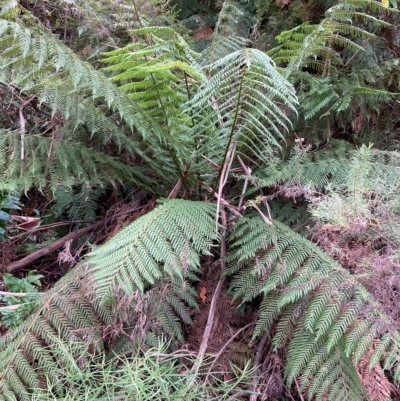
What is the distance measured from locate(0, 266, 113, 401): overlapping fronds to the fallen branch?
14.6 inches

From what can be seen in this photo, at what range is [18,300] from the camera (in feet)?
4.13

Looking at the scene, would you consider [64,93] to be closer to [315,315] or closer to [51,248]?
[51,248]

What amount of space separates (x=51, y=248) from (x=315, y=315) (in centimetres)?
94

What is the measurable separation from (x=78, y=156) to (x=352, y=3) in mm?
1031

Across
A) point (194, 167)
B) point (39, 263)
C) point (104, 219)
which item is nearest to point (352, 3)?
point (194, 167)

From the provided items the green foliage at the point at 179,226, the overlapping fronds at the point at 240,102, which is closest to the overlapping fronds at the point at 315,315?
the green foliage at the point at 179,226

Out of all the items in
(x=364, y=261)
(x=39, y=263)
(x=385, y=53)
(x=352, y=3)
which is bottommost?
(x=39, y=263)

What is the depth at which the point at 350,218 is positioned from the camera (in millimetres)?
1116

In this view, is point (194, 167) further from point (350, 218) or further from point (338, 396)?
point (338, 396)

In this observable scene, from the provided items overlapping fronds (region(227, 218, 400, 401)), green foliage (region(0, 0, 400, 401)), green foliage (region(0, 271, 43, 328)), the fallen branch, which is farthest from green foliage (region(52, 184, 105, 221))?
overlapping fronds (region(227, 218, 400, 401))

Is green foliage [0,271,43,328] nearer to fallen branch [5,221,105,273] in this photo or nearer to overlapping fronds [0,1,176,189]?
fallen branch [5,221,105,273]

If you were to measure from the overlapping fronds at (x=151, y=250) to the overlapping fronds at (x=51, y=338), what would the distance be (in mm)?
99

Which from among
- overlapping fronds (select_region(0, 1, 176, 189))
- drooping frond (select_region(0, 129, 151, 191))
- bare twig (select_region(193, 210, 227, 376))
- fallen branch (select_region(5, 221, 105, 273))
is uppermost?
overlapping fronds (select_region(0, 1, 176, 189))

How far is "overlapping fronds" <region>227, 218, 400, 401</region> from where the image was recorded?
1029mm
